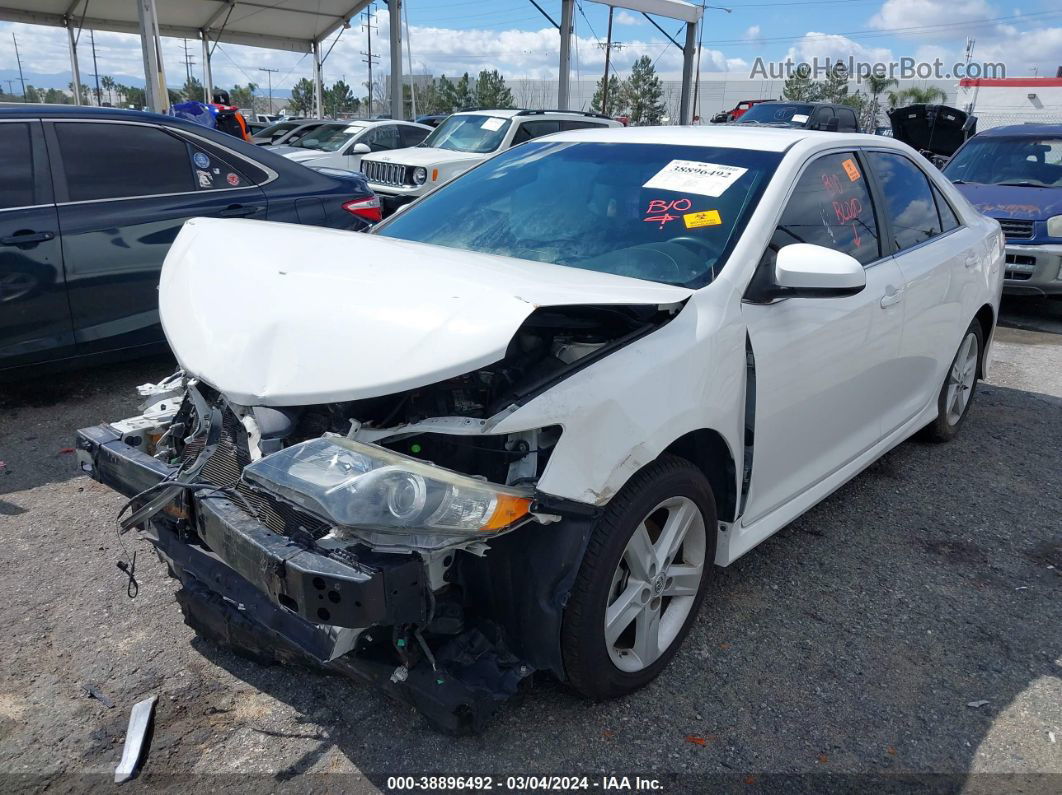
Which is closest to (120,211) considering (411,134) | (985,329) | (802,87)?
(985,329)

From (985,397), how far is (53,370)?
6079mm

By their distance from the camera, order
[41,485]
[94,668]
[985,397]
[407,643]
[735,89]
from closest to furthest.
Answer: [407,643] < [94,668] < [41,485] < [985,397] < [735,89]

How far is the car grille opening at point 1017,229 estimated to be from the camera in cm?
806

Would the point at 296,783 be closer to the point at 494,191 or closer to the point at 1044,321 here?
the point at 494,191

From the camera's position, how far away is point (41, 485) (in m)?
3.95

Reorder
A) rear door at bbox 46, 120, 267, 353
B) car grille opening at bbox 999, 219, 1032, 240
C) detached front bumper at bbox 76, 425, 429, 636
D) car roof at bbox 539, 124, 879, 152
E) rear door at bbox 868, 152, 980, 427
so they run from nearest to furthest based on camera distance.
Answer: detached front bumper at bbox 76, 425, 429, 636, car roof at bbox 539, 124, 879, 152, rear door at bbox 868, 152, 980, 427, rear door at bbox 46, 120, 267, 353, car grille opening at bbox 999, 219, 1032, 240

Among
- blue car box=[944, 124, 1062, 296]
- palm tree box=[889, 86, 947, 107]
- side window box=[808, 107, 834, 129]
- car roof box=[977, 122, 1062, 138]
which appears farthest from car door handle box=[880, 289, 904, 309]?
palm tree box=[889, 86, 947, 107]

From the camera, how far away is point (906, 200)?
391 cm

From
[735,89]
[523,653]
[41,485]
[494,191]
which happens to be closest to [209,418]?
[523,653]

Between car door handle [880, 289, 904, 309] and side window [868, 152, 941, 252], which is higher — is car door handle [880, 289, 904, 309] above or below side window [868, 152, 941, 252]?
below

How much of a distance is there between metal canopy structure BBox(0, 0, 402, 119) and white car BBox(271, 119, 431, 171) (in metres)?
4.07

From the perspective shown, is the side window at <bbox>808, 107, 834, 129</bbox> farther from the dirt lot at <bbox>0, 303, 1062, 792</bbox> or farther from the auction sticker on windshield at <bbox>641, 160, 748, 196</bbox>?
the auction sticker on windshield at <bbox>641, 160, 748, 196</bbox>

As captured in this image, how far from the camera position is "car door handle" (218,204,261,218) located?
529 cm

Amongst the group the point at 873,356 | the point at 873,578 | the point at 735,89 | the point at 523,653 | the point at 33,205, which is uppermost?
the point at 735,89
